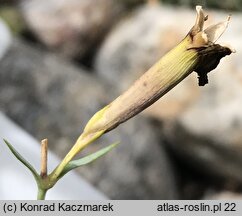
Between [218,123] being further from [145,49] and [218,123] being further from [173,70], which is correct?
[173,70]

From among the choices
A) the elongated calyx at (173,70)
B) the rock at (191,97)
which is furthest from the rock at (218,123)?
the elongated calyx at (173,70)

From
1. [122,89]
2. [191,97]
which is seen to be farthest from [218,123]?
[122,89]

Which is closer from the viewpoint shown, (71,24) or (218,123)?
(218,123)

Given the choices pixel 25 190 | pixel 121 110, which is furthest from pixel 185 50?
pixel 25 190

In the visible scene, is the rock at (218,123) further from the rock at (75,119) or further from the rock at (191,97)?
the rock at (75,119)

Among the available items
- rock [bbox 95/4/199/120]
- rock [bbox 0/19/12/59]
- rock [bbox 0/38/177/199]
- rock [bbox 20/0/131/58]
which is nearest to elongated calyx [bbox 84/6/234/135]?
rock [bbox 0/38/177/199]

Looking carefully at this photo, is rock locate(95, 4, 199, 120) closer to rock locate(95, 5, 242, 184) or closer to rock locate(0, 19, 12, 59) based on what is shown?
rock locate(95, 5, 242, 184)
